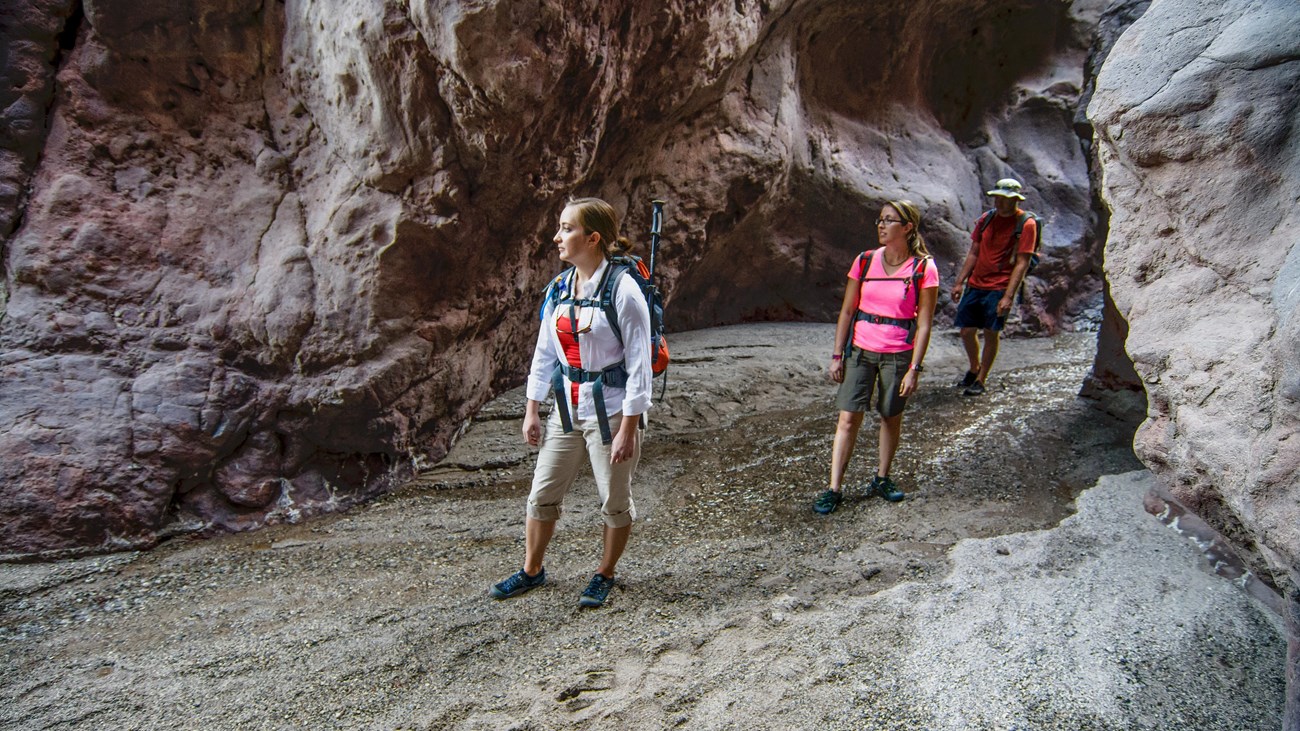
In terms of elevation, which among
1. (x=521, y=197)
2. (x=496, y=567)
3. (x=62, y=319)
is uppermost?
(x=521, y=197)

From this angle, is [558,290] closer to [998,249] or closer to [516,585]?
[516,585]

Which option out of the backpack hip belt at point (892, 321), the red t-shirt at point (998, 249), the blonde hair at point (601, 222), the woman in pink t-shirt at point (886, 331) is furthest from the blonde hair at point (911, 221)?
the red t-shirt at point (998, 249)

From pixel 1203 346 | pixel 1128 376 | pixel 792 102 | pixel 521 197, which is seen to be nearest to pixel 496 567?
pixel 521 197

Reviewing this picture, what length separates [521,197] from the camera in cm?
461

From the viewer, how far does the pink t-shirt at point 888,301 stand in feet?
12.5

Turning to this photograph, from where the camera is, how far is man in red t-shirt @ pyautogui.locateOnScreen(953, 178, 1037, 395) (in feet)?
17.7

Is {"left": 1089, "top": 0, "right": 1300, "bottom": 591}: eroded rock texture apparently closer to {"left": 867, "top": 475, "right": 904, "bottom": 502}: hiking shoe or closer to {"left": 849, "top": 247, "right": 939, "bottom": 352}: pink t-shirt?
{"left": 849, "top": 247, "right": 939, "bottom": 352}: pink t-shirt

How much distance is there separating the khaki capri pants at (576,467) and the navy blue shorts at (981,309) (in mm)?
3708

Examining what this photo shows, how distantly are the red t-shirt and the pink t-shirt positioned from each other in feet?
6.55

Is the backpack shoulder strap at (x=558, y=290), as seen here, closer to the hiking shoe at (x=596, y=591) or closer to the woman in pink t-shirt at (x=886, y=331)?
the hiking shoe at (x=596, y=591)

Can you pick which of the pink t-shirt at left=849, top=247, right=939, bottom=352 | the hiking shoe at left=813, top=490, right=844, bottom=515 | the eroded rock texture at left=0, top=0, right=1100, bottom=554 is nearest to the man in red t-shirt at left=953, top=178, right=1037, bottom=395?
the pink t-shirt at left=849, top=247, right=939, bottom=352

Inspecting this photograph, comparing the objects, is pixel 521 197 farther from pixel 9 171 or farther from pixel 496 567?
pixel 9 171

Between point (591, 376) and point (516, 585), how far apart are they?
3.22ft

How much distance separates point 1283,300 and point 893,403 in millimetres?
2034
